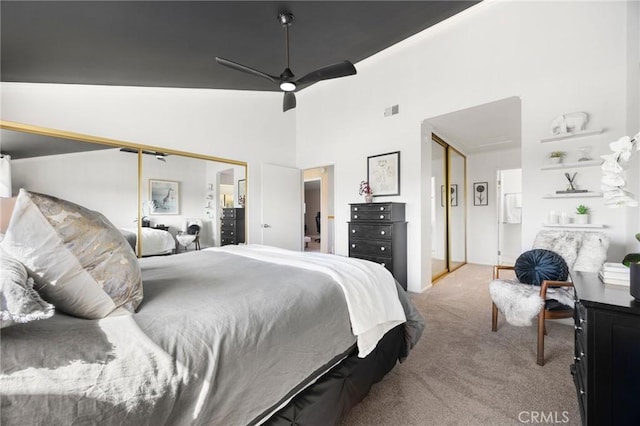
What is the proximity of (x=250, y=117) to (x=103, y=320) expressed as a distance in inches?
167

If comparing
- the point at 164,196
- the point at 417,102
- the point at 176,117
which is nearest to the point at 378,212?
the point at 417,102

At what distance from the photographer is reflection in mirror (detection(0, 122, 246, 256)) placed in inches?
105

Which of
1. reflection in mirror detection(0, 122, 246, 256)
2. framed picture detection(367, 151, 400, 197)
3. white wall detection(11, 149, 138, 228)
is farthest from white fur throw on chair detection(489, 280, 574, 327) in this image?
white wall detection(11, 149, 138, 228)

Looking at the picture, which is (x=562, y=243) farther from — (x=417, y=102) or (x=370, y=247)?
(x=417, y=102)

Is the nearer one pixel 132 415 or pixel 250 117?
pixel 132 415

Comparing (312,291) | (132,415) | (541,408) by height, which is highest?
(312,291)

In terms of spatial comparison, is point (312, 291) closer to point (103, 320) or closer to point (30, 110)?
point (103, 320)

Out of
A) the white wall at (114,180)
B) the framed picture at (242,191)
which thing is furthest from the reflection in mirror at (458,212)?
the white wall at (114,180)

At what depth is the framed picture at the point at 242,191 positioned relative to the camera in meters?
4.44

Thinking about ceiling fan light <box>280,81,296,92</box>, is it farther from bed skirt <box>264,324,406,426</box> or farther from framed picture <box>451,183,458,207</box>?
framed picture <box>451,183,458,207</box>

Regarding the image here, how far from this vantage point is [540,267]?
235cm

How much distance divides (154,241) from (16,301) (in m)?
3.18

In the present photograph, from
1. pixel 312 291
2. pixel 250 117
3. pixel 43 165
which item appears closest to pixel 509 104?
pixel 312 291

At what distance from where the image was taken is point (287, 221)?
16.3ft
